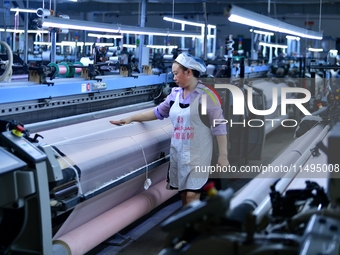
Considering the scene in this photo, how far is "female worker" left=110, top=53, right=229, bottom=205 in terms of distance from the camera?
3.96 meters

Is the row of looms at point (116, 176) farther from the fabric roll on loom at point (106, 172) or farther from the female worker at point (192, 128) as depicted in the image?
the female worker at point (192, 128)

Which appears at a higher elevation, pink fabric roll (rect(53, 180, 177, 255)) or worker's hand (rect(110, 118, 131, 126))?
worker's hand (rect(110, 118, 131, 126))

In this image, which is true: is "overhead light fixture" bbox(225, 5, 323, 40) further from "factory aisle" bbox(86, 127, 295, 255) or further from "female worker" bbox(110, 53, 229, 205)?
"factory aisle" bbox(86, 127, 295, 255)

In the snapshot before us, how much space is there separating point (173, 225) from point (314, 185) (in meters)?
0.80

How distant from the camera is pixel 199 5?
17.6 meters

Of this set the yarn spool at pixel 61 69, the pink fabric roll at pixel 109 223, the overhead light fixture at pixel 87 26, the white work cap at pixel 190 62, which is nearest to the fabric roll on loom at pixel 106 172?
the pink fabric roll at pixel 109 223

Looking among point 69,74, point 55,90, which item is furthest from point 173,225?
point 69,74

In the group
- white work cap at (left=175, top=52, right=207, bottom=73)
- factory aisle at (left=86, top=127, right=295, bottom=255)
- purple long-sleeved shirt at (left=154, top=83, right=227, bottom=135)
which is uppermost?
white work cap at (left=175, top=52, right=207, bottom=73)

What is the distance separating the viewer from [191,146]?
4.00 m

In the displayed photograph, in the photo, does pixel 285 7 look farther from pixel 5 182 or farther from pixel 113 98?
pixel 5 182

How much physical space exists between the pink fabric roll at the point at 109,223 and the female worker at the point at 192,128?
1.55ft

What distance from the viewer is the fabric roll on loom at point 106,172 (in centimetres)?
362

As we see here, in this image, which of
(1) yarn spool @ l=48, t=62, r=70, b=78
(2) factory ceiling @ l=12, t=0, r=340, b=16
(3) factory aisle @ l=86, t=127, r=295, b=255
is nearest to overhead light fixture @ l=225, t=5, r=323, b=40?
(1) yarn spool @ l=48, t=62, r=70, b=78

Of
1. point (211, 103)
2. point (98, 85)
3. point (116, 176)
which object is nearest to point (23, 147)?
point (116, 176)
